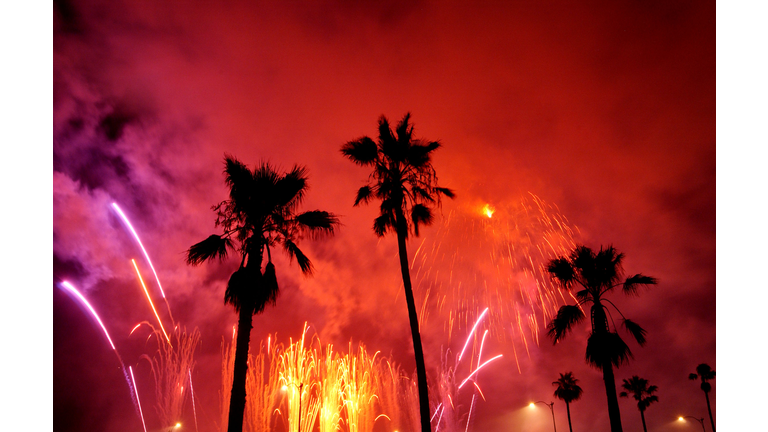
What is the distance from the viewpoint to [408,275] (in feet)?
51.2

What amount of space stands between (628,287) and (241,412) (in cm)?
→ 1718

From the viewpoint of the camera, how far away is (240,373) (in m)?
11.6

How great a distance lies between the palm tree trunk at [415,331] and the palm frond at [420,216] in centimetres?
82

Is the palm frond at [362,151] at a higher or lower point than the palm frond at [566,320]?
higher

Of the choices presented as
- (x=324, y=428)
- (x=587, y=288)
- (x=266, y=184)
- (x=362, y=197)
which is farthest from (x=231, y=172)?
(x=324, y=428)

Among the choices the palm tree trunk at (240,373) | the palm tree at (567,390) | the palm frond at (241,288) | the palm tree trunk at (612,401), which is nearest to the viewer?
the palm tree trunk at (240,373)

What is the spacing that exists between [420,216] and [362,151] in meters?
3.79

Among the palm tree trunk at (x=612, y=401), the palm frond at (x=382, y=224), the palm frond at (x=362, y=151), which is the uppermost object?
the palm frond at (x=362, y=151)

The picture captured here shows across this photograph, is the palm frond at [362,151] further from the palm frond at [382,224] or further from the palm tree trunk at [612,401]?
the palm tree trunk at [612,401]

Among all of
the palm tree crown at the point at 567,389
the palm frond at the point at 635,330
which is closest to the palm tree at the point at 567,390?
the palm tree crown at the point at 567,389

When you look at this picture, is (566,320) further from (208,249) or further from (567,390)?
(567,390)

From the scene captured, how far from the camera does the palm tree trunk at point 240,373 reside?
11125 millimetres

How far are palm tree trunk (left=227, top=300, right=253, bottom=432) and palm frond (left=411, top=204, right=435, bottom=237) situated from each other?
25.3 feet

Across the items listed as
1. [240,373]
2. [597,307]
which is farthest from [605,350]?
[240,373]
